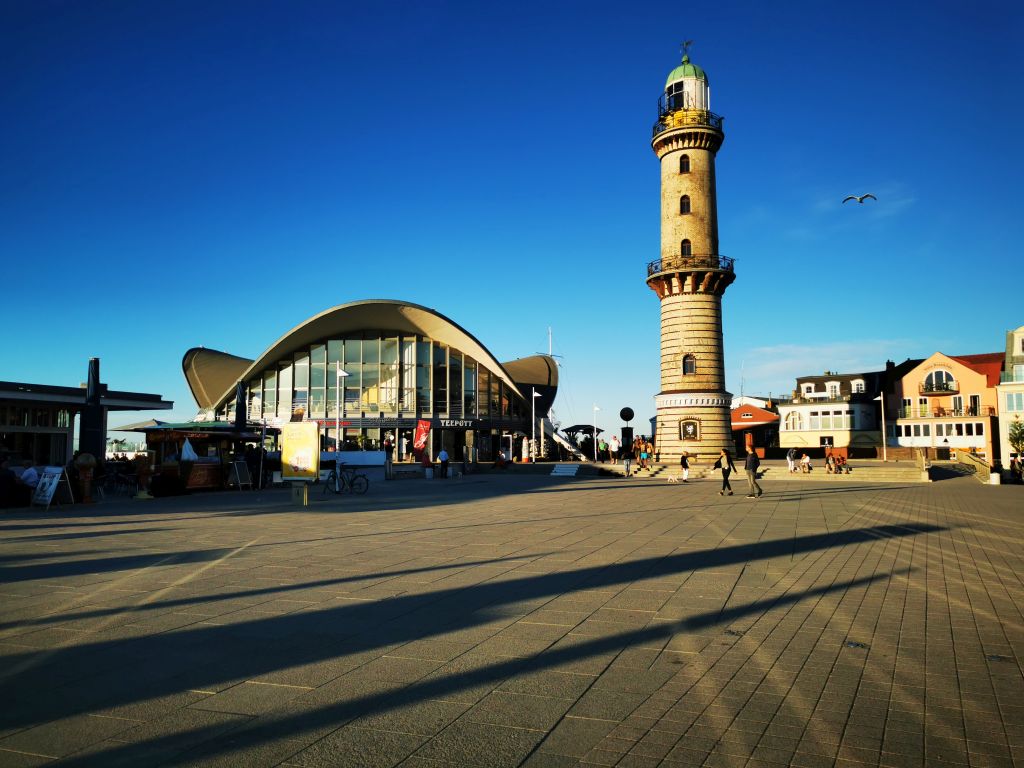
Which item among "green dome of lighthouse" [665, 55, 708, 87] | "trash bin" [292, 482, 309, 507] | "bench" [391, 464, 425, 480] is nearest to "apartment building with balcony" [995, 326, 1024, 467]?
"green dome of lighthouse" [665, 55, 708, 87]

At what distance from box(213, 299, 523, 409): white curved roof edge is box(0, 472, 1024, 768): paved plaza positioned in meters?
40.5

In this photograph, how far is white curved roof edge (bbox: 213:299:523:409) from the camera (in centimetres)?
5197

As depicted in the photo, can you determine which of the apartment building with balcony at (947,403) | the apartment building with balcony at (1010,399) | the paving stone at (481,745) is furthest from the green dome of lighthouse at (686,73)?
the paving stone at (481,745)

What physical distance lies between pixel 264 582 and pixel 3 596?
2610mm

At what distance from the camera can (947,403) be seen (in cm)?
6284

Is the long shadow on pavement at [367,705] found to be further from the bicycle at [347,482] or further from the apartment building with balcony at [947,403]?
the apartment building with balcony at [947,403]

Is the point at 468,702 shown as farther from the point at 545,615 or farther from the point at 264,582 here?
the point at 264,582

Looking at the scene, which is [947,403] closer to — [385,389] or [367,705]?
[385,389]

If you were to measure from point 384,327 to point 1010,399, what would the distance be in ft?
139

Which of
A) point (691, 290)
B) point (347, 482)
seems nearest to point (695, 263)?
point (691, 290)

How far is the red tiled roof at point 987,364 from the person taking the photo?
60.6 metres

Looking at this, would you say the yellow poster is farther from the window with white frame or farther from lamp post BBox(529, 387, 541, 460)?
the window with white frame

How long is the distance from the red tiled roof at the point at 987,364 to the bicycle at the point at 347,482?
5701 cm

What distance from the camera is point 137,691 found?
4.77m
